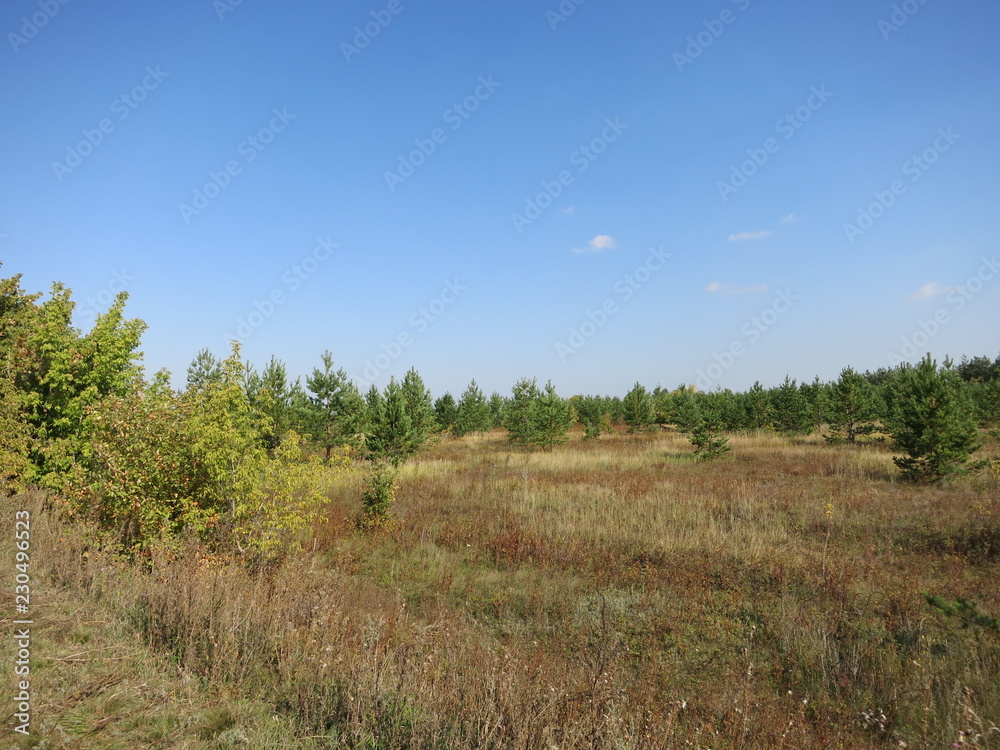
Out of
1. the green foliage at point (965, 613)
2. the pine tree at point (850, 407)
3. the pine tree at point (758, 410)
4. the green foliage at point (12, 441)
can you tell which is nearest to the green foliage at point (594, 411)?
the pine tree at point (758, 410)

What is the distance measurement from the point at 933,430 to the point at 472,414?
29253 millimetres

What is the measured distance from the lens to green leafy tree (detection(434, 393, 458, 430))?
37219 millimetres

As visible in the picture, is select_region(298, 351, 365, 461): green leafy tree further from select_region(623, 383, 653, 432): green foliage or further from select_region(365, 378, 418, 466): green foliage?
select_region(623, 383, 653, 432): green foliage

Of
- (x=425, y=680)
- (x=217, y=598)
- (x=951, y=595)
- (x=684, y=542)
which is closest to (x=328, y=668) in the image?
(x=425, y=680)

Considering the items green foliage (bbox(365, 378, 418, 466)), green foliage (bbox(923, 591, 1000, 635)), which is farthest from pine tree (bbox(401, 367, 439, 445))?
green foliage (bbox(923, 591, 1000, 635))

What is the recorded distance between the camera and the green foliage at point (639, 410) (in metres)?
36.0

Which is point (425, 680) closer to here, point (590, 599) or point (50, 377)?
point (590, 599)

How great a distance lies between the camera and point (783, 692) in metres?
4.58

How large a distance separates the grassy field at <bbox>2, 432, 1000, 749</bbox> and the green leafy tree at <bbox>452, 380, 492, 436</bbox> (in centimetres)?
2702

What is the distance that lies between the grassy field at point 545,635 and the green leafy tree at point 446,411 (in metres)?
26.4

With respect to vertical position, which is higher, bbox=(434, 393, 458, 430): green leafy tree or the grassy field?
bbox=(434, 393, 458, 430): green leafy tree

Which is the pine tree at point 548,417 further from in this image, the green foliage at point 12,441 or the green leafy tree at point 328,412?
the green foliage at point 12,441

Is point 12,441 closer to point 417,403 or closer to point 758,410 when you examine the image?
point 417,403

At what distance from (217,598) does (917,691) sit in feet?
21.6
